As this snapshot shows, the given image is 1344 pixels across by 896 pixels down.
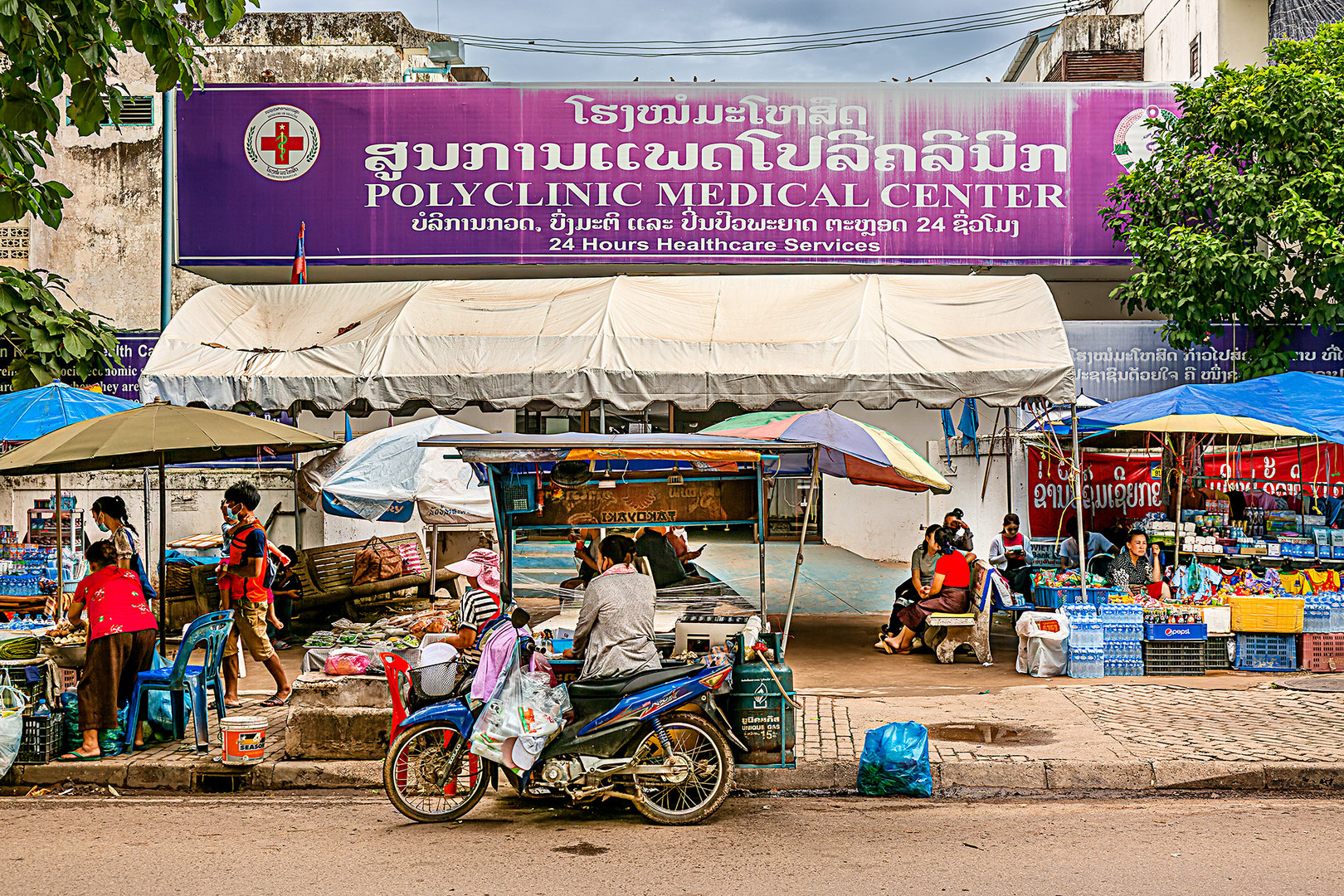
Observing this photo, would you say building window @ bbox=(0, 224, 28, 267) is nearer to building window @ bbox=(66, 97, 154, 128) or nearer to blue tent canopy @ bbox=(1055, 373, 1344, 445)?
building window @ bbox=(66, 97, 154, 128)

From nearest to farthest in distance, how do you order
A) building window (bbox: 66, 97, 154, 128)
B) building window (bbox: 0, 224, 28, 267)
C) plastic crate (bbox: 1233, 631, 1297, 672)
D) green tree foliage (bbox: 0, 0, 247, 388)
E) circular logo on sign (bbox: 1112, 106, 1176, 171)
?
green tree foliage (bbox: 0, 0, 247, 388)
plastic crate (bbox: 1233, 631, 1297, 672)
circular logo on sign (bbox: 1112, 106, 1176, 171)
building window (bbox: 66, 97, 154, 128)
building window (bbox: 0, 224, 28, 267)

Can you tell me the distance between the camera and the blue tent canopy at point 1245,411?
459 inches

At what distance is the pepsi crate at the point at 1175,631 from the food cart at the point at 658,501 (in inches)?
160

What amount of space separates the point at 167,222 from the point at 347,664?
10947mm

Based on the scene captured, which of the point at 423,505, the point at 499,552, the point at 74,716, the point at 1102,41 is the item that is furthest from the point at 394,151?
the point at 1102,41

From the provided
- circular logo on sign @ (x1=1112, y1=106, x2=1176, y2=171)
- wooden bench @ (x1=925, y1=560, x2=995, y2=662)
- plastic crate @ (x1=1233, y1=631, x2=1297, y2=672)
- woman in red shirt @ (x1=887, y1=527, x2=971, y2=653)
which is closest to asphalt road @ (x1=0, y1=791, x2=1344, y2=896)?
plastic crate @ (x1=1233, y1=631, x2=1297, y2=672)

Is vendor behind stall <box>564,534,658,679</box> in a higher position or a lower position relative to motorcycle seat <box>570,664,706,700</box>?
higher

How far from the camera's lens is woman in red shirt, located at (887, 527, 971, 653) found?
11.9 meters

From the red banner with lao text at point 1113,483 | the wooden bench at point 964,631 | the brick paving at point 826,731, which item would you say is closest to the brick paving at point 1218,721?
the wooden bench at point 964,631

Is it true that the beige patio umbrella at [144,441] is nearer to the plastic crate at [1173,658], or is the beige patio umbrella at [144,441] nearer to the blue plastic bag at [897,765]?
the blue plastic bag at [897,765]

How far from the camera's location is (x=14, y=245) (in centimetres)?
1711

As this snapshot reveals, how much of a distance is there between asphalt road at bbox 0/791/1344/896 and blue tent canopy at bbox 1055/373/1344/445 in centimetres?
561

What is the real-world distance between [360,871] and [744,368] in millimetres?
8039

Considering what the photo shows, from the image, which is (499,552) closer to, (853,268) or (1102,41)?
(853,268)
